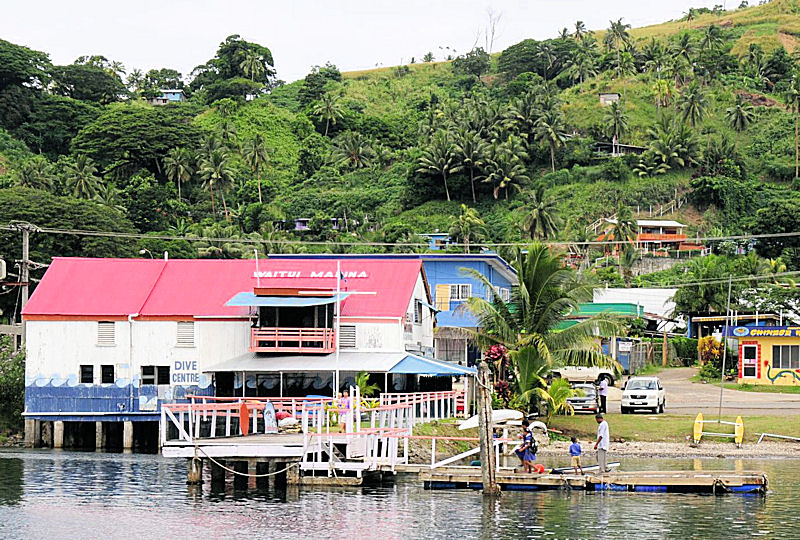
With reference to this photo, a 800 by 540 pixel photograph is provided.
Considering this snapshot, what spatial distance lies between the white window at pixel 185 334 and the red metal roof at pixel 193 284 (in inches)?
17.4

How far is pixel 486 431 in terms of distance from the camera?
30.5 m

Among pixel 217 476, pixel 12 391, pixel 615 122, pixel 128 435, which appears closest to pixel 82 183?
pixel 12 391

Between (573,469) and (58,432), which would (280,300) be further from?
(573,469)

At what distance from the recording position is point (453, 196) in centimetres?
13150

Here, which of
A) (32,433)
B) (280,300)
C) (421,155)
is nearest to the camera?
(280,300)

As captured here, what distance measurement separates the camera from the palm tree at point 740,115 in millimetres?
139500

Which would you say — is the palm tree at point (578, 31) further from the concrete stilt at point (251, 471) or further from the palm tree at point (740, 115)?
the concrete stilt at point (251, 471)

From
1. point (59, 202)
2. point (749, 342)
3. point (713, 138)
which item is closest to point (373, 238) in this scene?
point (59, 202)

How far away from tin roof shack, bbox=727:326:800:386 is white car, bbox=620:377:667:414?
1073 centimetres

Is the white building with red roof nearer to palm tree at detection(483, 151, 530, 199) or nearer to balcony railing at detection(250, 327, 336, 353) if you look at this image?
balcony railing at detection(250, 327, 336, 353)

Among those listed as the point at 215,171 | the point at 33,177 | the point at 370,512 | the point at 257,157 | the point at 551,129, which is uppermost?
the point at 551,129

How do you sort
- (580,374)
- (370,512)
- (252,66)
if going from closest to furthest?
(370,512) → (580,374) → (252,66)

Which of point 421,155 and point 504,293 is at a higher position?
point 421,155

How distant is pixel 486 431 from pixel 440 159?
326 ft
